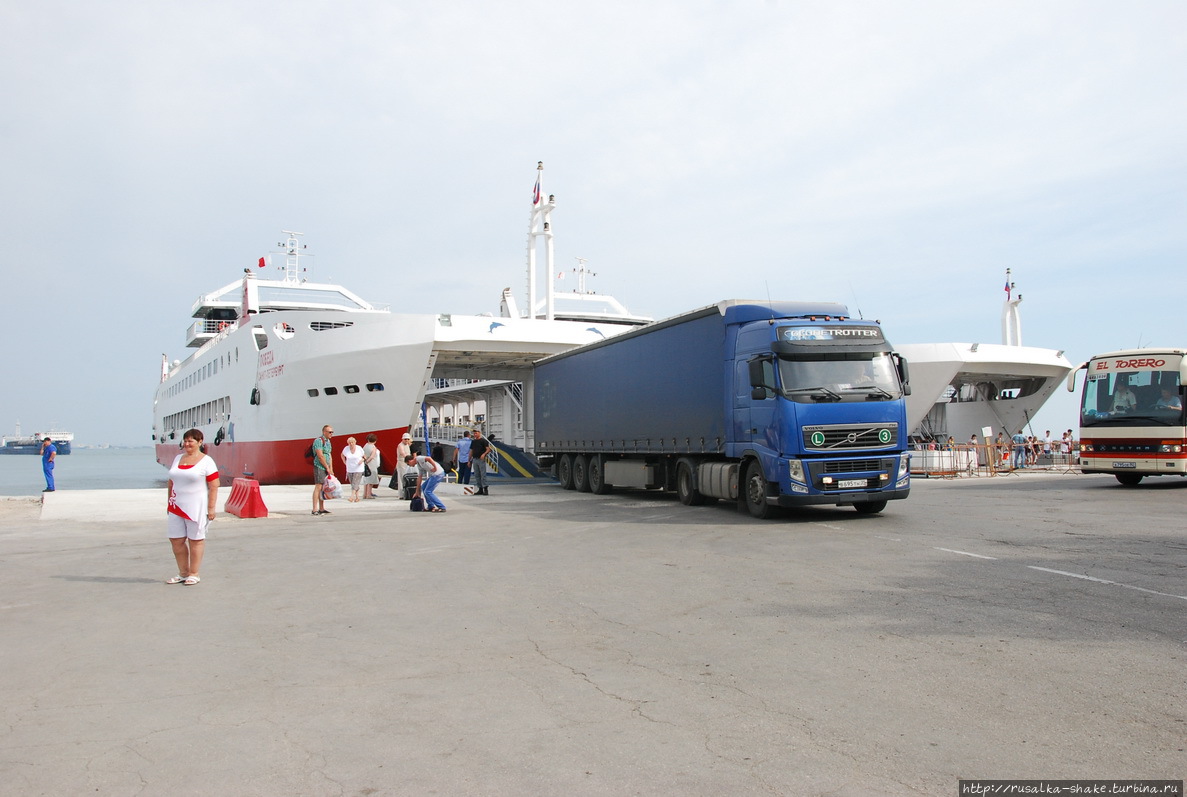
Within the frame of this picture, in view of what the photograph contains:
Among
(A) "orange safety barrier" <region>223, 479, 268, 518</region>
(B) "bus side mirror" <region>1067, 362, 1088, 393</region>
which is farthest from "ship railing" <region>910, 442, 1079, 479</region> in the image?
(A) "orange safety barrier" <region>223, 479, 268, 518</region>

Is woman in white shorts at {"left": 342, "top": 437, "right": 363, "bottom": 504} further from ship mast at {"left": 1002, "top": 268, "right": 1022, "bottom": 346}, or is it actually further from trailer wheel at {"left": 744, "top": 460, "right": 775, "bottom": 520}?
ship mast at {"left": 1002, "top": 268, "right": 1022, "bottom": 346}

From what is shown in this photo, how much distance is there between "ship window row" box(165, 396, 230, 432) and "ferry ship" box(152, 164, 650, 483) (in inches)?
4.1

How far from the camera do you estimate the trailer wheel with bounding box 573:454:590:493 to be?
21.3m

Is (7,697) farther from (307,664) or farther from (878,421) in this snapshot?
(878,421)

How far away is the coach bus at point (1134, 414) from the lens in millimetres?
17891

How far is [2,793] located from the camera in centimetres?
332

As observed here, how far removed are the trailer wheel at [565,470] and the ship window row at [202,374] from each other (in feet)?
49.2

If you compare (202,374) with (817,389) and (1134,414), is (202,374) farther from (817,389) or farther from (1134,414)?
(1134,414)

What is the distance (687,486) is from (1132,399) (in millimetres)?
10280

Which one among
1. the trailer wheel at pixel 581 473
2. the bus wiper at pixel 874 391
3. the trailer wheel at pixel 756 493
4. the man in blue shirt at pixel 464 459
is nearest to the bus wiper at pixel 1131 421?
the bus wiper at pixel 874 391

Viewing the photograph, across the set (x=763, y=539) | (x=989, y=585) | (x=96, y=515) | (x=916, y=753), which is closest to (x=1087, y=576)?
(x=989, y=585)

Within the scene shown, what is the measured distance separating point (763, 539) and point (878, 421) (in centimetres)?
322

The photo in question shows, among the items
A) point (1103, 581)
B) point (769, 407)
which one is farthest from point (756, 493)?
point (1103, 581)

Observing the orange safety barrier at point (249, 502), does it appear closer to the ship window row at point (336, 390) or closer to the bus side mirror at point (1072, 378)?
the ship window row at point (336, 390)
